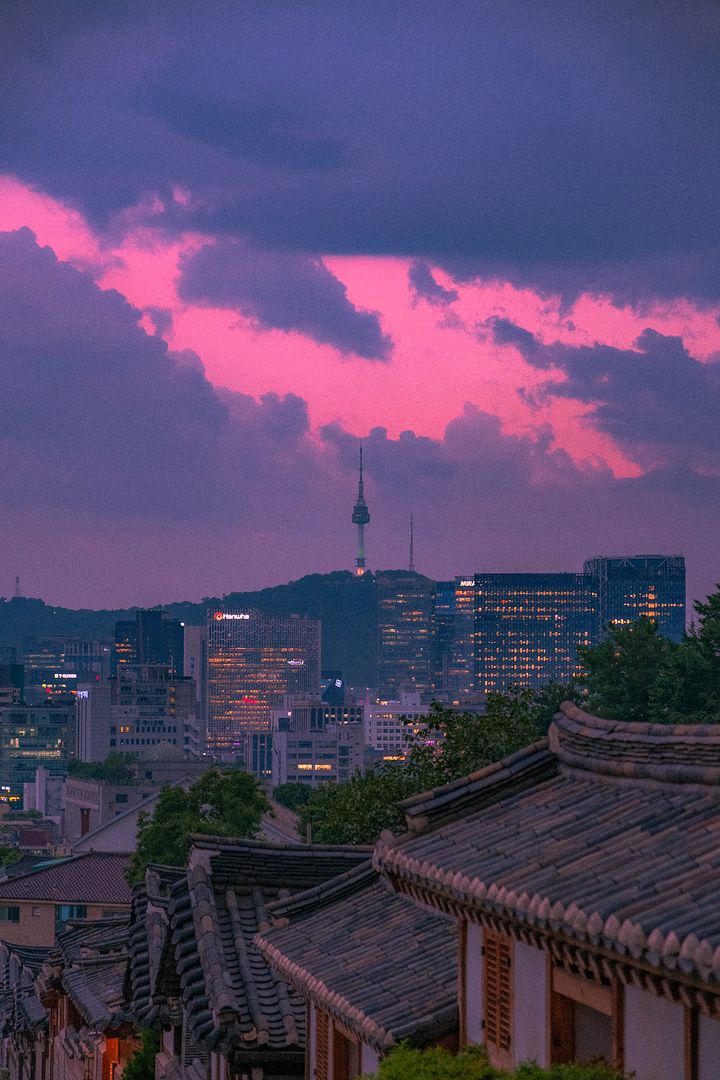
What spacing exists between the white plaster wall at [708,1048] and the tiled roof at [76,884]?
260ft

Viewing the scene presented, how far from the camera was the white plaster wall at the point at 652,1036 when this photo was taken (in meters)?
10.7

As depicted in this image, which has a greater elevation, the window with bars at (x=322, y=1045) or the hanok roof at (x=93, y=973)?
the window with bars at (x=322, y=1045)

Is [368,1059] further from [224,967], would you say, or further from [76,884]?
[76,884]

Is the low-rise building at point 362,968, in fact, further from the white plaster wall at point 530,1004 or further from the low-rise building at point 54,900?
the low-rise building at point 54,900

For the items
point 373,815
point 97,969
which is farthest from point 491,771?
point 373,815

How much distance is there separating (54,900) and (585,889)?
8065 cm

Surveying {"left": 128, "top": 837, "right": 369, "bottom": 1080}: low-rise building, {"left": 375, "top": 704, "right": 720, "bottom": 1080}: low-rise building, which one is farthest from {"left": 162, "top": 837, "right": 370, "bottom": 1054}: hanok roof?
{"left": 375, "top": 704, "right": 720, "bottom": 1080}: low-rise building

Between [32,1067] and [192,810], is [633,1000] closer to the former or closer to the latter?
[32,1067]

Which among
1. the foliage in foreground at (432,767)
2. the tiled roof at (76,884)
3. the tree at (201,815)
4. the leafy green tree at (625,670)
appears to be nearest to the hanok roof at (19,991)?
the tree at (201,815)

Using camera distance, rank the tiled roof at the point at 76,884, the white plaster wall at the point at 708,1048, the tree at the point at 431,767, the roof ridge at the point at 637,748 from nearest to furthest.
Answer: the white plaster wall at the point at 708,1048 → the roof ridge at the point at 637,748 → the tree at the point at 431,767 → the tiled roof at the point at 76,884

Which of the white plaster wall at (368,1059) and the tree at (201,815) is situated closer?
the white plaster wall at (368,1059)

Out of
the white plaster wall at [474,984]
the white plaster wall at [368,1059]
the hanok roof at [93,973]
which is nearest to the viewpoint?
the white plaster wall at [474,984]

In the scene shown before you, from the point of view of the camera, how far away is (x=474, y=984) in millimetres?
14672

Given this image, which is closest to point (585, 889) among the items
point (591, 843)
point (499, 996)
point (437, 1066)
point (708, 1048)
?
point (591, 843)
